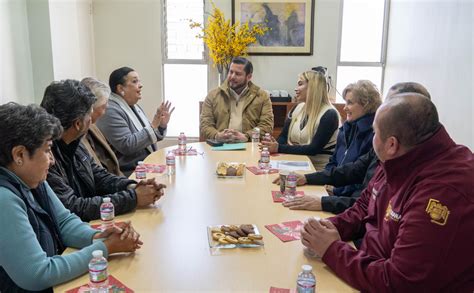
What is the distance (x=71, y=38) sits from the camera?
186 inches

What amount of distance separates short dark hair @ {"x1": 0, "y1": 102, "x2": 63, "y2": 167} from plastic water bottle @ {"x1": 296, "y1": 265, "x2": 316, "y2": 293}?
0.97 meters

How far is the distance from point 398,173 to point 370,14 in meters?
4.52

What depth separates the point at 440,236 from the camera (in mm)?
1279

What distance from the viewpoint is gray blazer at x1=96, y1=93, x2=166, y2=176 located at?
3.28 m

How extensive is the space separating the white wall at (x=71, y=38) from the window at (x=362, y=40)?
318 centimetres

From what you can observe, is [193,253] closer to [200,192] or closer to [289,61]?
[200,192]

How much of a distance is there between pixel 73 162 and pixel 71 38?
305 cm

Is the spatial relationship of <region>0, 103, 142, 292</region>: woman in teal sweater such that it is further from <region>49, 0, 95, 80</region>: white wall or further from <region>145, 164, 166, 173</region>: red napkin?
<region>49, 0, 95, 80</region>: white wall

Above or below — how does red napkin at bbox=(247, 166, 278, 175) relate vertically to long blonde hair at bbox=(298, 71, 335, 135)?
below

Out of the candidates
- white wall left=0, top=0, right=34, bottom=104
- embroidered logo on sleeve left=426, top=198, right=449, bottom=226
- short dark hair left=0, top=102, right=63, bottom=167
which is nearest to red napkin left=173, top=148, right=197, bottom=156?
white wall left=0, top=0, right=34, bottom=104

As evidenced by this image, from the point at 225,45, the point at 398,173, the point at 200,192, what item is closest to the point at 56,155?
the point at 200,192

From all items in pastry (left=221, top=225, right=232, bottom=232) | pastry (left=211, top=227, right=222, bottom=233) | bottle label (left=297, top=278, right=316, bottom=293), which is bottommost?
pastry (left=211, top=227, right=222, bottom=233)

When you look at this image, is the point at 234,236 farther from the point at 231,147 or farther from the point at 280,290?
the point at 231,147

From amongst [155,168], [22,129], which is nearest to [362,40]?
[155,168]
